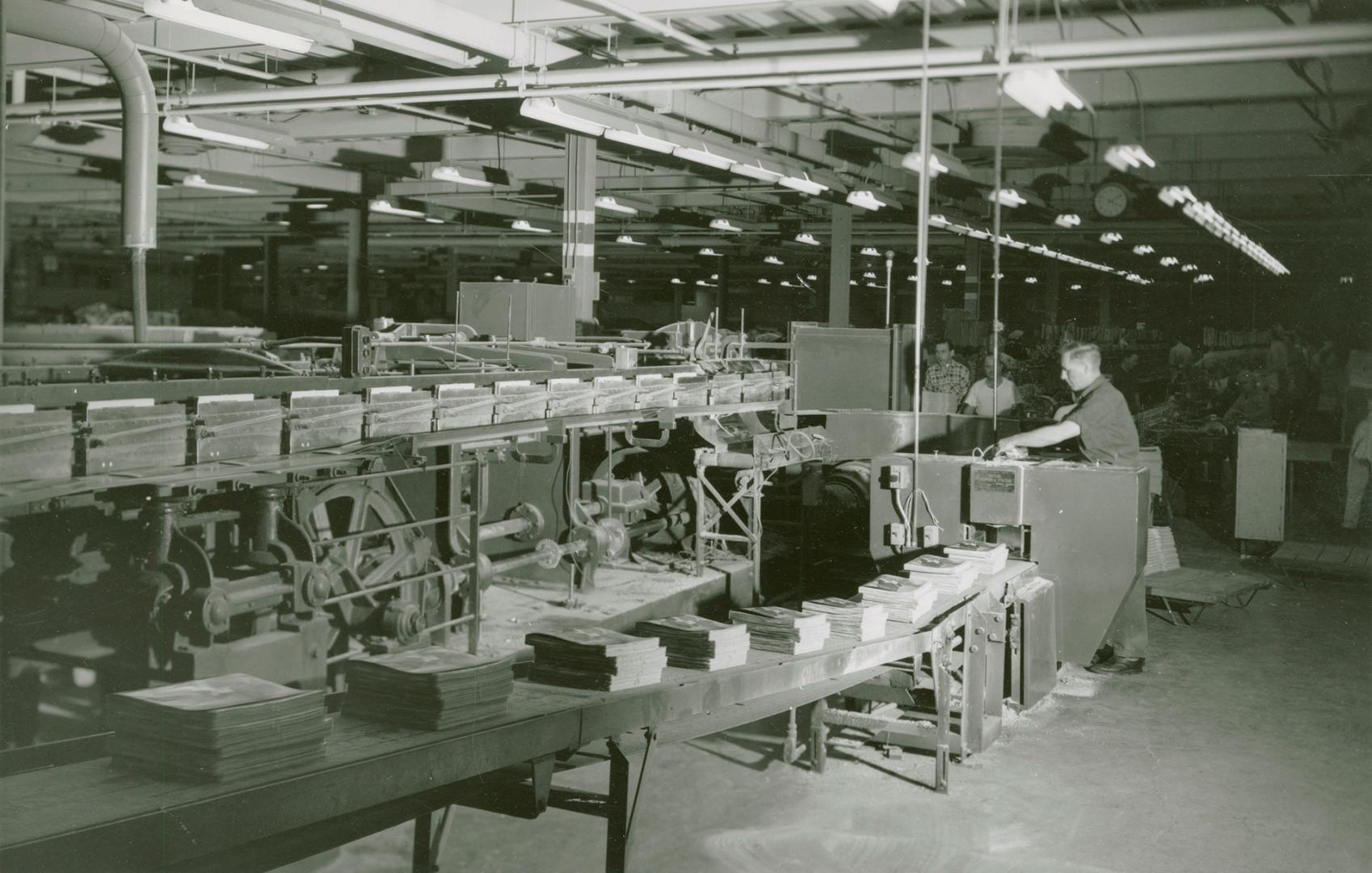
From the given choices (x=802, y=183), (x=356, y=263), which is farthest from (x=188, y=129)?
(x=356, y=263)

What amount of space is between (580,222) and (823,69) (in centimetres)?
631

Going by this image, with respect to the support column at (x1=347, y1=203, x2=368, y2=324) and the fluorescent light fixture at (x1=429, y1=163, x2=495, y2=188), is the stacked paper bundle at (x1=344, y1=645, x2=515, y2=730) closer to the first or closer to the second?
the fluorescent light fixture at (x1=429, y1=163, x2=495, y2=188)

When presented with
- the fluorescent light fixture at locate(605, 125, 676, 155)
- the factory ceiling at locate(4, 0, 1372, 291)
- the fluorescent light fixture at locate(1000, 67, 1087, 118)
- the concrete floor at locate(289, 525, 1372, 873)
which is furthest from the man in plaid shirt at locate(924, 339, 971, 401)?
the fluorescent light fixture at locate(1000, 67, 1087, 118)

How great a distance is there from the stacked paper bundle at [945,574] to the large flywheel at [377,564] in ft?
8.51

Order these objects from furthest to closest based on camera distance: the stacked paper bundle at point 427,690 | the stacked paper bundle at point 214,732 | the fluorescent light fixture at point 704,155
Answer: the fluorescent light fixture at point 704,155, the stacked paper bundle at point 427,690, the stacked paper bundle at point 214,732

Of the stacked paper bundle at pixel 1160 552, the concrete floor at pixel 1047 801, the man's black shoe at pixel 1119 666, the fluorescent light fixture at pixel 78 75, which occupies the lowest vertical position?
the concrete floor at pixel 1047 801

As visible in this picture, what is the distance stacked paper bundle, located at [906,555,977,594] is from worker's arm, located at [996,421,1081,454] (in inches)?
56.6

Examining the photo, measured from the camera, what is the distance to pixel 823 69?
7281mm

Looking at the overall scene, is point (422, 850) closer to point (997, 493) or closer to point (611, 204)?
point (997, 493)

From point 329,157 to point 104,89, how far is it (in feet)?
13.9

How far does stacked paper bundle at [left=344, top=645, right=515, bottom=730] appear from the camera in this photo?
3053 mm

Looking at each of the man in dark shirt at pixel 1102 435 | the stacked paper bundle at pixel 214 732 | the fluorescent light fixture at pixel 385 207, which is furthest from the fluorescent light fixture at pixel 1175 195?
the stacked paper bundle at pixel 214 732

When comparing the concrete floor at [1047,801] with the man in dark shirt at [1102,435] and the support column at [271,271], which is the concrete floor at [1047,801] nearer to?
the man in dark shirt at [1102,435]

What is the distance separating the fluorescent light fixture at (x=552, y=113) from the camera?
8875mm
